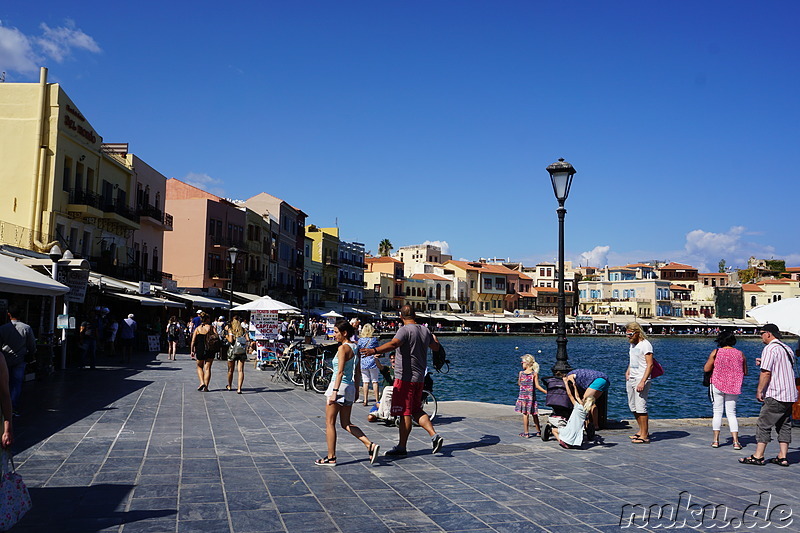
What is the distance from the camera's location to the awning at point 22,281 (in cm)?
1225

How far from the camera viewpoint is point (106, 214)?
1312 inches

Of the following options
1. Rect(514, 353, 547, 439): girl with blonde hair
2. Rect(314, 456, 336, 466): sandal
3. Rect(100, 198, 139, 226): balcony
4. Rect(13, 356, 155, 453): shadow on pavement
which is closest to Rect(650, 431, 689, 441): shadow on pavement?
Rect(514, 353, 547, 439): girl with blonde hair

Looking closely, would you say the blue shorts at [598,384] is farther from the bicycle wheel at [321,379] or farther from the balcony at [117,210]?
the balcony at [117,210]

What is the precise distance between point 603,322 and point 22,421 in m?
114

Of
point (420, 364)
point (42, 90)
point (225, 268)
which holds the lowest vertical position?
point (420, 364)

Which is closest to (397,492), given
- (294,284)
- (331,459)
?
(331,459)

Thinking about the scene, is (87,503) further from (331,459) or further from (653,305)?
(653,305)

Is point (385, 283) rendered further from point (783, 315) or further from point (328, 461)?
point (328, 461)

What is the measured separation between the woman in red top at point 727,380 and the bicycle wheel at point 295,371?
10.8 metres

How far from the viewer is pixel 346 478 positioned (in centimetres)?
724

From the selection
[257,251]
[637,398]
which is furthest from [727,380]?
[257,251]

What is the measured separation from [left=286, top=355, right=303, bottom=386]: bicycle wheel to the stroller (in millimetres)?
9233

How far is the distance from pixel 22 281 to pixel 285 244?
5762 centimetres

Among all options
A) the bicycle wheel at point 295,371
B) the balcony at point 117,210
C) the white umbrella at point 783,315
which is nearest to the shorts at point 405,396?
the white umbrella at point 783,315
